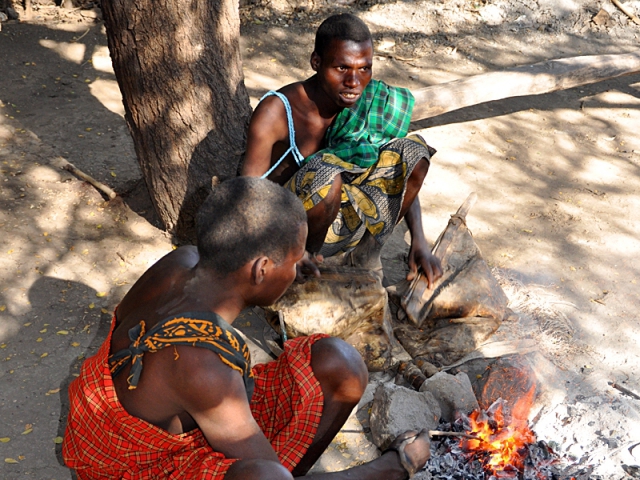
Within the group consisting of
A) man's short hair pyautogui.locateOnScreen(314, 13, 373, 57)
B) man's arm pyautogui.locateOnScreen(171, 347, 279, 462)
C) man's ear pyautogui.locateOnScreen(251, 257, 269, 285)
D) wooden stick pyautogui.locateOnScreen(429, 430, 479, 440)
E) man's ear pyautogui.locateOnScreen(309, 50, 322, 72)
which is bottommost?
wooden stick pyautogui.locateOnScreen(429, 430, 479, 440)

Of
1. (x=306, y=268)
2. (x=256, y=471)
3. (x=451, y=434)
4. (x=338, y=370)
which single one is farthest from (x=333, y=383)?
(x=306, y=268)

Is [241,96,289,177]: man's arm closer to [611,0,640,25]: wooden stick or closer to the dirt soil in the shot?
the dirt soil

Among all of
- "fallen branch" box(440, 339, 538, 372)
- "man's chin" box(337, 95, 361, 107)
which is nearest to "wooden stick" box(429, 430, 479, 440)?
"fallen branch" box(440, 339, 538, 372)

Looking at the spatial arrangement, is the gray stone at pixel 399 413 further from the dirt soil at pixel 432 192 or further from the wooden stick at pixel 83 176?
the wooden stick at pixel 83 176

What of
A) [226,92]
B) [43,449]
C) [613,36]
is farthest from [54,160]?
[613,36]

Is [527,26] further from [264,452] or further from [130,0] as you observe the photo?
[264,452]

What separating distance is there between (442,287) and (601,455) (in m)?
1.07

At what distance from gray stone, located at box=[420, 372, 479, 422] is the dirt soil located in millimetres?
317

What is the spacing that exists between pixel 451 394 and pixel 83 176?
2.63 metres

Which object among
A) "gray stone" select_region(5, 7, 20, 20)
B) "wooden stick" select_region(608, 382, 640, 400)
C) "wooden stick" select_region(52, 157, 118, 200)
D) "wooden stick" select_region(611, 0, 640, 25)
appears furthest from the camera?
"wooden stick" select_region(611, 0, 640, 25)

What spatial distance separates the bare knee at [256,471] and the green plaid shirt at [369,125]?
1737 millimetres

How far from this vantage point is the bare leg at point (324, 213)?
313cm

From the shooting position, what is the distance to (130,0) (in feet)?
11.0

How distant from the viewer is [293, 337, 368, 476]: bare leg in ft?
7.42
